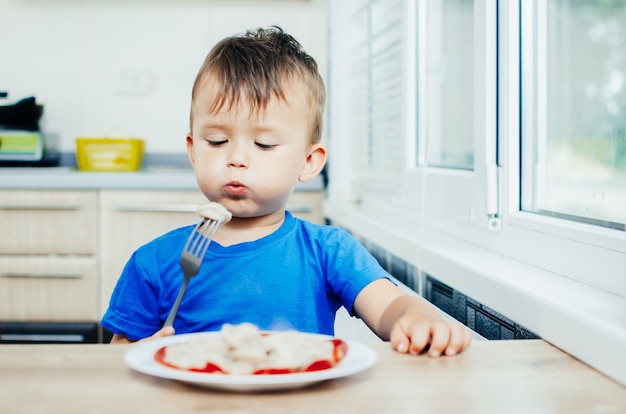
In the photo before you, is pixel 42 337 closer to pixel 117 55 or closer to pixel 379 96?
pixel 117 55

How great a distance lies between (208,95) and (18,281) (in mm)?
2049

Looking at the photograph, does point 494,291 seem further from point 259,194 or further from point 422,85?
point 422,85

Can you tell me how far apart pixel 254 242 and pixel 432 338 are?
16.6 inches

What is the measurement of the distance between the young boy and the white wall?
2.39 metres

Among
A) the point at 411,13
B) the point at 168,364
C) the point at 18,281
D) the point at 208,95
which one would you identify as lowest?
the point at 18,281

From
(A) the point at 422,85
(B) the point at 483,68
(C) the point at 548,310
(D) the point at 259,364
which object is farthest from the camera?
(A) the point at 422,85

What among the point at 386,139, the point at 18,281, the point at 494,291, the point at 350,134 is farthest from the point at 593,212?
the point at 18,281

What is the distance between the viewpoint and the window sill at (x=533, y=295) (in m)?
0.77

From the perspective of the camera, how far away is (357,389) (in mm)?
665

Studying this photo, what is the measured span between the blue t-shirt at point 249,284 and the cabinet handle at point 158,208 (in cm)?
167

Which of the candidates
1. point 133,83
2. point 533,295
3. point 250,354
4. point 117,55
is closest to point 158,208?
point 133,83

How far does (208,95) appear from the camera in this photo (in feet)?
3.70

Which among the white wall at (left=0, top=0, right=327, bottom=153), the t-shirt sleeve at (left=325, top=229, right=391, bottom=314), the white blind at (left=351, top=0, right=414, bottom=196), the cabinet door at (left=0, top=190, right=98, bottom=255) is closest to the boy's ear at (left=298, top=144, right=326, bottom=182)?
the t-shirt sleeve at (left=325, top=229, right=391, bottom=314)

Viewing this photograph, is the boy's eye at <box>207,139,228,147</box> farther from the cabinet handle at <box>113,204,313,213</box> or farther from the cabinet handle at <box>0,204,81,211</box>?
the cabinet handle at <box>0,204,81,211</box>
